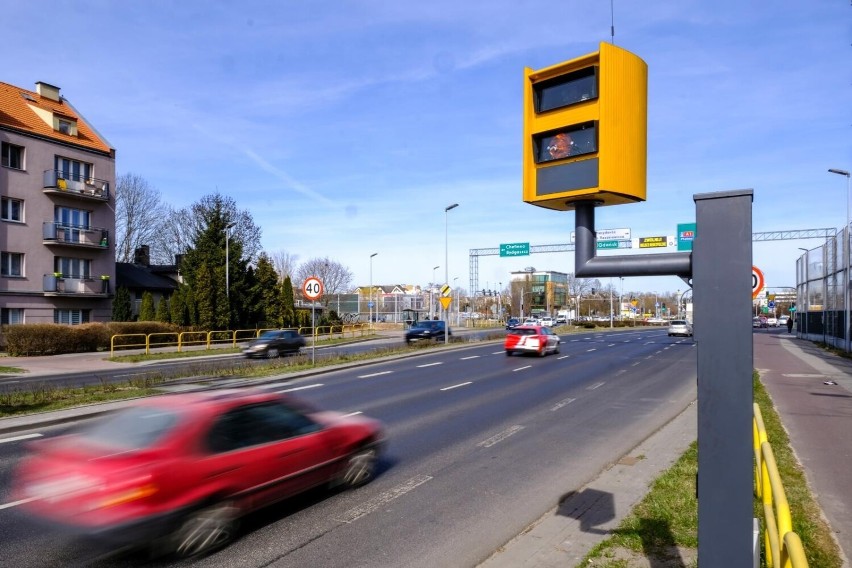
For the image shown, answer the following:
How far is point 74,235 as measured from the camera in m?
38.3

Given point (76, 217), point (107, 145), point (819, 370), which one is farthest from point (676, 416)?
point (107, 145)

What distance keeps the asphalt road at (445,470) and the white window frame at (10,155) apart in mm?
27435

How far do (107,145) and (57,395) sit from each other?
1278 inches

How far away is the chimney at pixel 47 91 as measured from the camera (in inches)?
1638

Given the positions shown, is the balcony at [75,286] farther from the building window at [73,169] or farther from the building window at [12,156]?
the building window at [12,156]

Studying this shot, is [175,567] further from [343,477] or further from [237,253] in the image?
[237,253]

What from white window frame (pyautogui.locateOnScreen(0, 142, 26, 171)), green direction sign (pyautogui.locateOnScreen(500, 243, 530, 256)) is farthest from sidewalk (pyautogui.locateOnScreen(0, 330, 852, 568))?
green direction sign (pyautogui.locateOnScreen(500, 243, 530, 256))

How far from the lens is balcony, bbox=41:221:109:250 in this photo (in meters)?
36.6

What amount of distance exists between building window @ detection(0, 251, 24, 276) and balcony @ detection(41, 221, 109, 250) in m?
1.68

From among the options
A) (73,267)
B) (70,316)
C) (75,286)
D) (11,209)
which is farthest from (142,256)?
(11,209)

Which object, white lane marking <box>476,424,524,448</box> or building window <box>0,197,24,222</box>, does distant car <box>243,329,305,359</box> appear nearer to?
building window <box>0,197,24,222</box>

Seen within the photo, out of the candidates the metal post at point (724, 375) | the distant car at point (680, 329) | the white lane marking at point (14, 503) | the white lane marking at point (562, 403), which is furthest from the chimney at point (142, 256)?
the metal post at point (724, 375)

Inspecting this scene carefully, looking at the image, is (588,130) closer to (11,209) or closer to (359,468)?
(359,468)

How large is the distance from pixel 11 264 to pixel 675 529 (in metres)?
39.4
